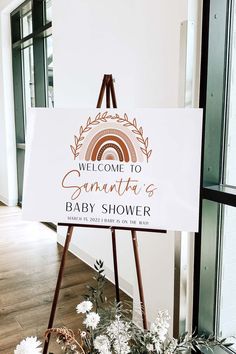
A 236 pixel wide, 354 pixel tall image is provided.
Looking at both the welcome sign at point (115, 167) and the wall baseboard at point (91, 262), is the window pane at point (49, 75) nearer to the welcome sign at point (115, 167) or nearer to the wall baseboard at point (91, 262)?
the wall baseboard at point (91, 262)

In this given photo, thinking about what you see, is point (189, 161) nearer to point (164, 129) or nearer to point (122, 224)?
point (164, 129)

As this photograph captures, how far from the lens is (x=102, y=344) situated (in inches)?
43.6

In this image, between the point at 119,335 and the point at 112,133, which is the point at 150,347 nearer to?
the point at 119,335

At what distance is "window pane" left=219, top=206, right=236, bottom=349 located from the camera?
1.78 meters

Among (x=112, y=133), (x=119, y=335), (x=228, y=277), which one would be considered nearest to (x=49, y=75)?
(x=112, y=133)

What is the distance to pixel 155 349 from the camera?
1153 millimetres

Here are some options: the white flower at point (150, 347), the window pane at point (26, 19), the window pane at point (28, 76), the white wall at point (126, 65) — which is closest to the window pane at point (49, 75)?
the window pane at point (28, 76)

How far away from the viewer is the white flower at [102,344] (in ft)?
3.55

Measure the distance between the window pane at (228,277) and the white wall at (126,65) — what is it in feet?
0.90

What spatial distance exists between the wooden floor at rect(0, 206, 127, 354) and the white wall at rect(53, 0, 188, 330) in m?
0.29

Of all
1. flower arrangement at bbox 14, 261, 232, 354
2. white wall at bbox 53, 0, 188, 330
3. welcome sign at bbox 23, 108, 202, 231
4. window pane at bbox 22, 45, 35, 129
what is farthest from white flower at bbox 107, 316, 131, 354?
window pane at bbox 22, 45, 35, 129

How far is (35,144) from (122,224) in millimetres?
549

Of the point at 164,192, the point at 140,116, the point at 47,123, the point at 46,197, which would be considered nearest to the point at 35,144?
the point at 47,123

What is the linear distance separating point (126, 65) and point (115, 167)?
1327 mm
